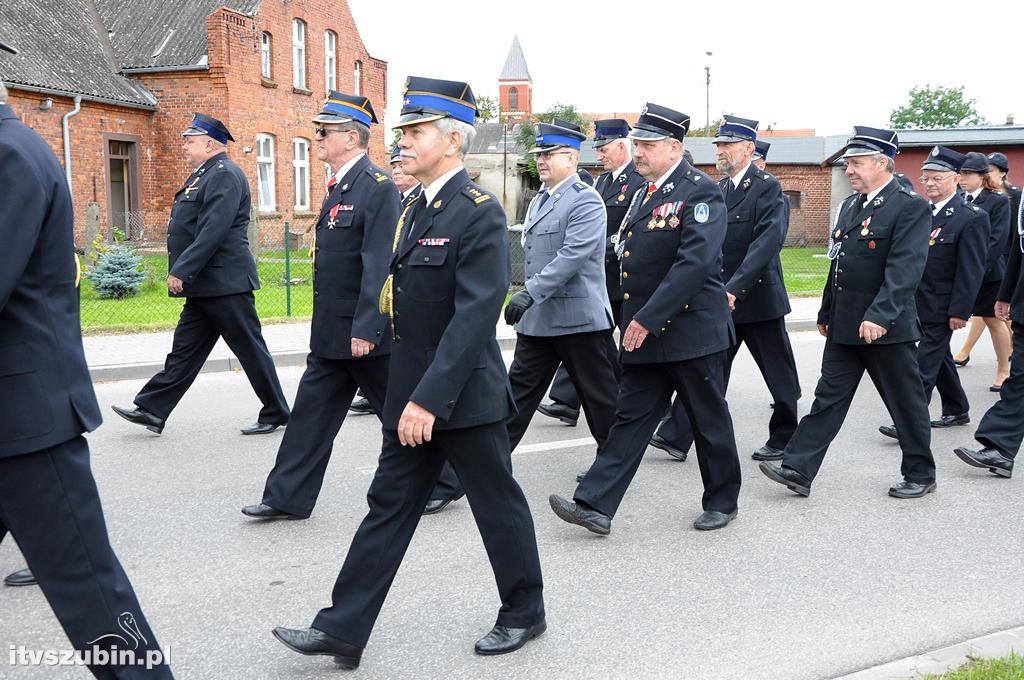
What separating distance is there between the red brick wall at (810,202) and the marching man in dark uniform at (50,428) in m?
37.5

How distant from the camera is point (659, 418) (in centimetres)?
503

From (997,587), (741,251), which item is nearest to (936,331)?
(741,251)

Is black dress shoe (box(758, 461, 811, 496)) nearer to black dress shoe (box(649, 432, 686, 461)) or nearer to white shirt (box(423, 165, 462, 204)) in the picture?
black dress shoe (box(649, 432, 686, 461))

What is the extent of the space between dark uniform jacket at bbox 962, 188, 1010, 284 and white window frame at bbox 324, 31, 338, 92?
2498 cm

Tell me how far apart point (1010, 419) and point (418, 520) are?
4231 millimetres

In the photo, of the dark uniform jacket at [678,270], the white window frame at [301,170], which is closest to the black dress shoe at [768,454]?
the dark uniform jacket at [678,270]

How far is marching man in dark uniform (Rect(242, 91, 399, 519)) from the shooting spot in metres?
5.01

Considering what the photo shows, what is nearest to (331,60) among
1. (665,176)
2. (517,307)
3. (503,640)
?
(517,307)

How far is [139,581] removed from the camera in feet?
14.0

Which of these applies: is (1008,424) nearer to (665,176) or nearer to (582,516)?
(665,176)

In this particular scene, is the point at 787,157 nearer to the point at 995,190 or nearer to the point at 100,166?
the point at 100,166

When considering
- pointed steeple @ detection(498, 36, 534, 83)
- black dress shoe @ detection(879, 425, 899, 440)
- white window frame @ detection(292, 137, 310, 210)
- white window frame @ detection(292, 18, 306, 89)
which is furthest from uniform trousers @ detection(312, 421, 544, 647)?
pointed steeple @ detection(498, 36, 534, 83)

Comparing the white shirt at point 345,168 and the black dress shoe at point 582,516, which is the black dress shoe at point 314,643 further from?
the white shirt at point 345,168

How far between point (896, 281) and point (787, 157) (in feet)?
117
